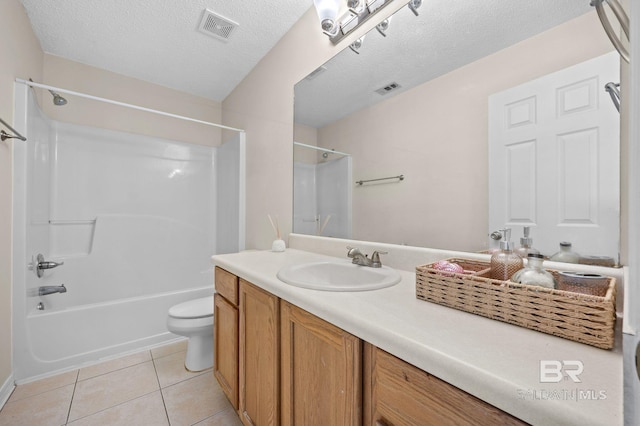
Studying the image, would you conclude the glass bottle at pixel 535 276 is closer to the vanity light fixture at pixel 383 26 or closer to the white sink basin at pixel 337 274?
the white sink basin at pixel 337 274

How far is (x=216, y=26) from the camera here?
6.09 ft

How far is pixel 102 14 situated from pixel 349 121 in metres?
1.77

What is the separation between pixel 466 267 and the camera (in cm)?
90

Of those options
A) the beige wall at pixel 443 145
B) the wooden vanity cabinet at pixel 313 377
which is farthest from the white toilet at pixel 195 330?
the beige wall at pixel 443 145

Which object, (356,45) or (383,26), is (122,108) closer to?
(356,45)

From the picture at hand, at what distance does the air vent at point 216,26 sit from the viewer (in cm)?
176

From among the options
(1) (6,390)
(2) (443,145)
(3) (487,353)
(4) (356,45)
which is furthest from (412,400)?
(1) (6,390)

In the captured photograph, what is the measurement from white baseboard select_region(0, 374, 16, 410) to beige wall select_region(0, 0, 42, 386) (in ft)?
0.08

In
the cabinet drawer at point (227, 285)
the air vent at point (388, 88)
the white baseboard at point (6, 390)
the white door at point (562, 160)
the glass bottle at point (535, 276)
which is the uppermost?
the air vent at point (388, 88)

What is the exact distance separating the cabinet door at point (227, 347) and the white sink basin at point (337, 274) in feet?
1.16

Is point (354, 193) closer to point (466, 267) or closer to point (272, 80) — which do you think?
point (466, 267)

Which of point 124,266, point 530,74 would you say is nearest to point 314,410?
point 530,74

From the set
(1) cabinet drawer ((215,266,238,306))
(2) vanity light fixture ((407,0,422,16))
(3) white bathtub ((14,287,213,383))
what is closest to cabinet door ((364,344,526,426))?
(1) cabinet drawer ((215,266,238,306))

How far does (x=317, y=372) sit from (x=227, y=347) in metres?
0.74
